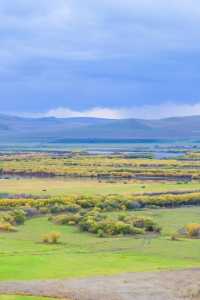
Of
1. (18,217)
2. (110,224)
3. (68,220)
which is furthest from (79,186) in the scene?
(110,224)

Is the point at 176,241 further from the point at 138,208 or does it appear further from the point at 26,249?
the point at 138,208

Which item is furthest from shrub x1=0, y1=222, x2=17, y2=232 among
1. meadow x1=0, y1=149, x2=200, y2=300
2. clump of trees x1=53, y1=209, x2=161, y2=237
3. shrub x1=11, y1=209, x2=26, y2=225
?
clump of trees x1=53, y1=209, x2=161, y2=237

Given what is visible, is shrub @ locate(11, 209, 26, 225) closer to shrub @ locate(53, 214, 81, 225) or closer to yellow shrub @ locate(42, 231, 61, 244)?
shrub @ locate(53, 214, 81, 225)

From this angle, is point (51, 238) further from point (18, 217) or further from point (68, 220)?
point (18, 217)

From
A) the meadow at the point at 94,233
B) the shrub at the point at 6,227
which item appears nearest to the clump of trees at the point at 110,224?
the meadow at the point at 94,233

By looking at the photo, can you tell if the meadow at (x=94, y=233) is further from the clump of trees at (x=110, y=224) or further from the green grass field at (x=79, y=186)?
the green grass field at (x=79, y=186)
